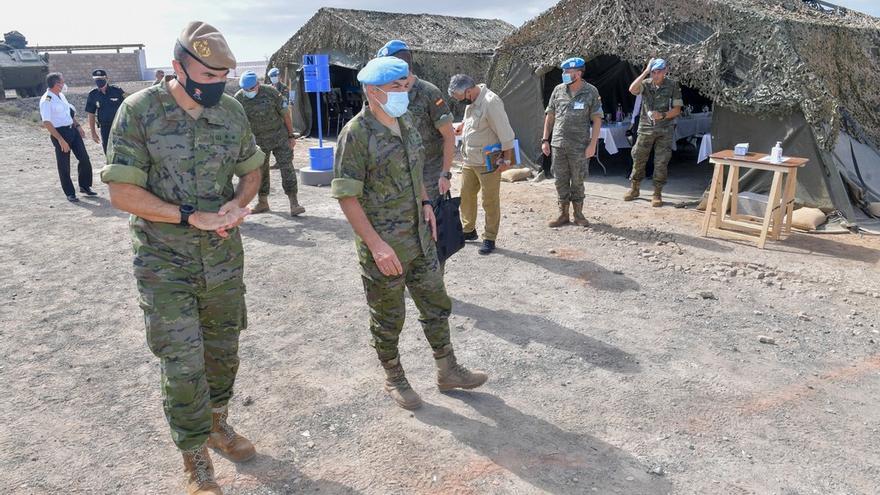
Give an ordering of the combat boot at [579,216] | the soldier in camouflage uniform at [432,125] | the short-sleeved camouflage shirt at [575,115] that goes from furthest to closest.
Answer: the combat boot at [579,216], the short-sleeved camouflage shirt at [575,115], the soldier in camouflage uniform at [432,125]

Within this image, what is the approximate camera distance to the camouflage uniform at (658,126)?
8.02m

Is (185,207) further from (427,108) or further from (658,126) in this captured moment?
(658,126)

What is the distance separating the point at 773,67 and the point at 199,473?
24.8 ft

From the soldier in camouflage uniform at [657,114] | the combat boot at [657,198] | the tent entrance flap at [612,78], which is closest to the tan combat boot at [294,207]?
the soldier in camouflage uniform at [657,114]

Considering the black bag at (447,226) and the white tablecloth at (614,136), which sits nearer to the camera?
the black bag at (447,226)

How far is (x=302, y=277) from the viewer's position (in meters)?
5.70

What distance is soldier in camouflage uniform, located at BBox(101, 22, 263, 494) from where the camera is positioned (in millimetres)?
2420

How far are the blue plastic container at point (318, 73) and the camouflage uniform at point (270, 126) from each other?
2907 mm

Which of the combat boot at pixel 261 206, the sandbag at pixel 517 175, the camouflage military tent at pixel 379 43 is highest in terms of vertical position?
the camouflage military tent at pixel 379 43

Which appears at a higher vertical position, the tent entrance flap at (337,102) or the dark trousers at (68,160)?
the tent entrance flap at (337,102)

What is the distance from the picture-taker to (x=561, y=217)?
7266 millimetres

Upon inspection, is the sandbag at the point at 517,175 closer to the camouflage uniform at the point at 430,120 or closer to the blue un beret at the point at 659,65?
the blue un beret at the point at 659,65

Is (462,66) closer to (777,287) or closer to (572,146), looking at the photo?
(572,146)

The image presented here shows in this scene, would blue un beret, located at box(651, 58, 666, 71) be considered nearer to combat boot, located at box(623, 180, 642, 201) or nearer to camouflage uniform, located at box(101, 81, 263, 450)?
combat boot, located at box(623, 180, 642, 201)
